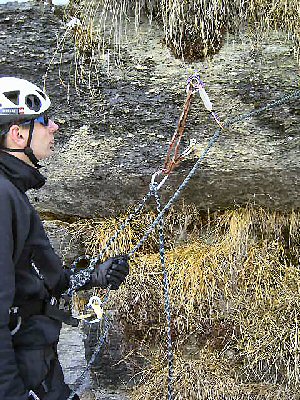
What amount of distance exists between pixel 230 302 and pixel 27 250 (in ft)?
6.97

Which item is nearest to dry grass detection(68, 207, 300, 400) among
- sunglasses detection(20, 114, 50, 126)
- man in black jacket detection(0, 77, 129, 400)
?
man in black jacket detection(0, 77, 129, 400)

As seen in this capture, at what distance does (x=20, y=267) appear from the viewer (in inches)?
91.3

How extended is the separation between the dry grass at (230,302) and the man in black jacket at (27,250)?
1524mm

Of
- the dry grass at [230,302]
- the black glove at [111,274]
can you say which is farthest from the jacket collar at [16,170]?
the dry grass at [230,302]

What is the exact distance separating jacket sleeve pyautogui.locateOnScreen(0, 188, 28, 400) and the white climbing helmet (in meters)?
0.53

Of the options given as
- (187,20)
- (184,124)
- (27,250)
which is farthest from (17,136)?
(187,20)

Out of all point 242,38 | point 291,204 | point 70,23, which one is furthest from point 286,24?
point 70,23

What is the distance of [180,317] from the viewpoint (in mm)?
3990

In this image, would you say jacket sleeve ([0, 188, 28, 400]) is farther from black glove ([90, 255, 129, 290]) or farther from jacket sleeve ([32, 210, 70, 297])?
black glove ([90, 255, 129, 290])

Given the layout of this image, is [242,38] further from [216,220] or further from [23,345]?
[23,345]

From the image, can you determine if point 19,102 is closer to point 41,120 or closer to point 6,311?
point 41,120

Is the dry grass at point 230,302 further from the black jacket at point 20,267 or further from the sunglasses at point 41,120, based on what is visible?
the sunglasses at point 41,120

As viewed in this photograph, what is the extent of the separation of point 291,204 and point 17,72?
7.78ft

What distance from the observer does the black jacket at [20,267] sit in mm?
2043
